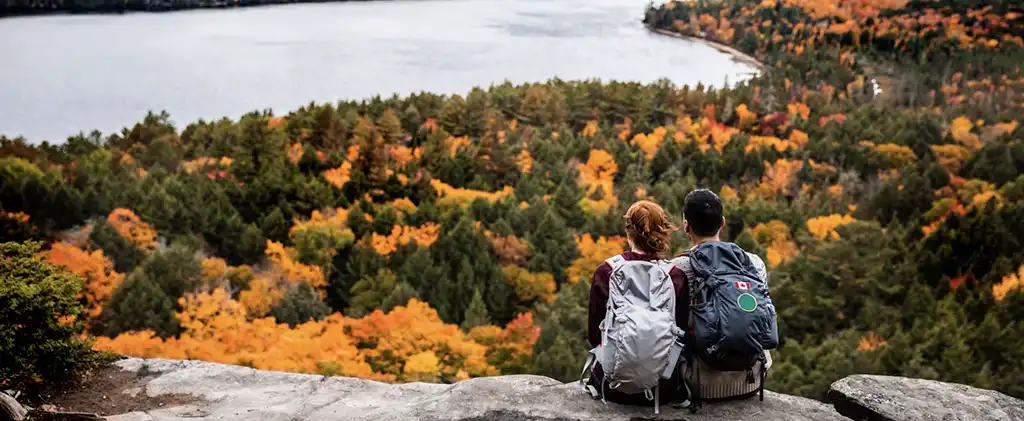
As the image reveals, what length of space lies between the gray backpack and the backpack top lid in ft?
0.93

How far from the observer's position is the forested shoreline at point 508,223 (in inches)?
1753

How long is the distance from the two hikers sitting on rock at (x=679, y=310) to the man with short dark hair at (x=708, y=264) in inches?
0.4

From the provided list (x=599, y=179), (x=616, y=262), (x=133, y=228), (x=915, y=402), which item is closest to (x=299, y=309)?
(x=133, y=228)

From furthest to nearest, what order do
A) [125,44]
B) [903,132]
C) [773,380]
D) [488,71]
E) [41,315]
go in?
1. [488,71]
2. [125,44]
3. [903,132]
4. [773,380]
5. [41,315]

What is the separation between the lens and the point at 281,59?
116938 millimetres

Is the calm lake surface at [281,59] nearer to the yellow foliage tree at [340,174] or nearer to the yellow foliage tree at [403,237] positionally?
the yellow foliage tree at [340,174]

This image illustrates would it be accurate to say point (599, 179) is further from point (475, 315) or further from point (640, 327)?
point (640, 327)

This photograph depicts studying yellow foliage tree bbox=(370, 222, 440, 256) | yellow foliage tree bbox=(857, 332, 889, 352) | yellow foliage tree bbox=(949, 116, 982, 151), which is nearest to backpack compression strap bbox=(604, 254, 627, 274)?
yellow foliage tree bbox=(857, 332, 889, 352)

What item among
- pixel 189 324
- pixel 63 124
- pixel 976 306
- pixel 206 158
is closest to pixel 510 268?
pixel 189 324

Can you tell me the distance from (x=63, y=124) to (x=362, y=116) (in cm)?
3358

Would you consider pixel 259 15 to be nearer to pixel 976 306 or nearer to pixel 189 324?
pixel 189 324

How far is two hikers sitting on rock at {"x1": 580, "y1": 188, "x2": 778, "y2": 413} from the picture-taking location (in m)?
7.48

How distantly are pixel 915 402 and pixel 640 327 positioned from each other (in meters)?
4.02

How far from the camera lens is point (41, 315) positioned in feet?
33.1
